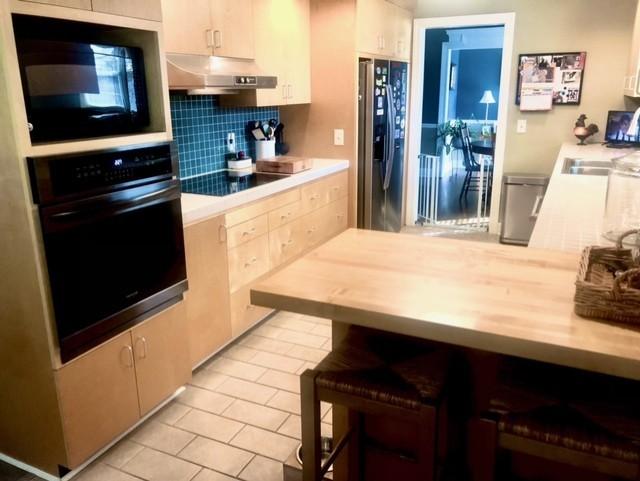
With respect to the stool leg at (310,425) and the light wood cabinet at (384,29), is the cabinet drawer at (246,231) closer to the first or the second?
the stool leg at (310,425)

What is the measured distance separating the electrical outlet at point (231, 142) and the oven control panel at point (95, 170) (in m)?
1.55

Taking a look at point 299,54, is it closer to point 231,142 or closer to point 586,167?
point 231,142

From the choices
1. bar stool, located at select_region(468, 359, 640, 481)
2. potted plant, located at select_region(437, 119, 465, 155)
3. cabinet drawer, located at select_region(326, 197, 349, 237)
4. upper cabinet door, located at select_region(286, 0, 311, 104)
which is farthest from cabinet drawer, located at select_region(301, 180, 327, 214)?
A: potted plant, located at select_region(437, 119, 465, 155)

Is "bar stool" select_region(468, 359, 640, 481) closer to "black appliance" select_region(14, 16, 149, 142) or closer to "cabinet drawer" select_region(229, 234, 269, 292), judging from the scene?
"black appliance" select_region(14, 16, 149, 142)

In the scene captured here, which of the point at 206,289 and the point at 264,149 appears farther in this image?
the point at 264,149

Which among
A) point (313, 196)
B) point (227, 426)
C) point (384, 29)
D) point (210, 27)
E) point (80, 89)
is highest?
point (384, 29)

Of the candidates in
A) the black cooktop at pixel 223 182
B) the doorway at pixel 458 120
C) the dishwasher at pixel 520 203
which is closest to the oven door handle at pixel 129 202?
the black cooktop at pixel 223 182

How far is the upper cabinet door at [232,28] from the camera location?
3049mm

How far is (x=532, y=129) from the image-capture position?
499 cm

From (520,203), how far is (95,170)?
4008mm

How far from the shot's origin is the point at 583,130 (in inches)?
182

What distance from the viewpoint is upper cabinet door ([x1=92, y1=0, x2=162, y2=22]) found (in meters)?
1.95

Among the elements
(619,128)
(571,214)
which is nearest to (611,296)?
(571,214)

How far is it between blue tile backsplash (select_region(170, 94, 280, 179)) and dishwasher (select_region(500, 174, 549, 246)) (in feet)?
8.30
